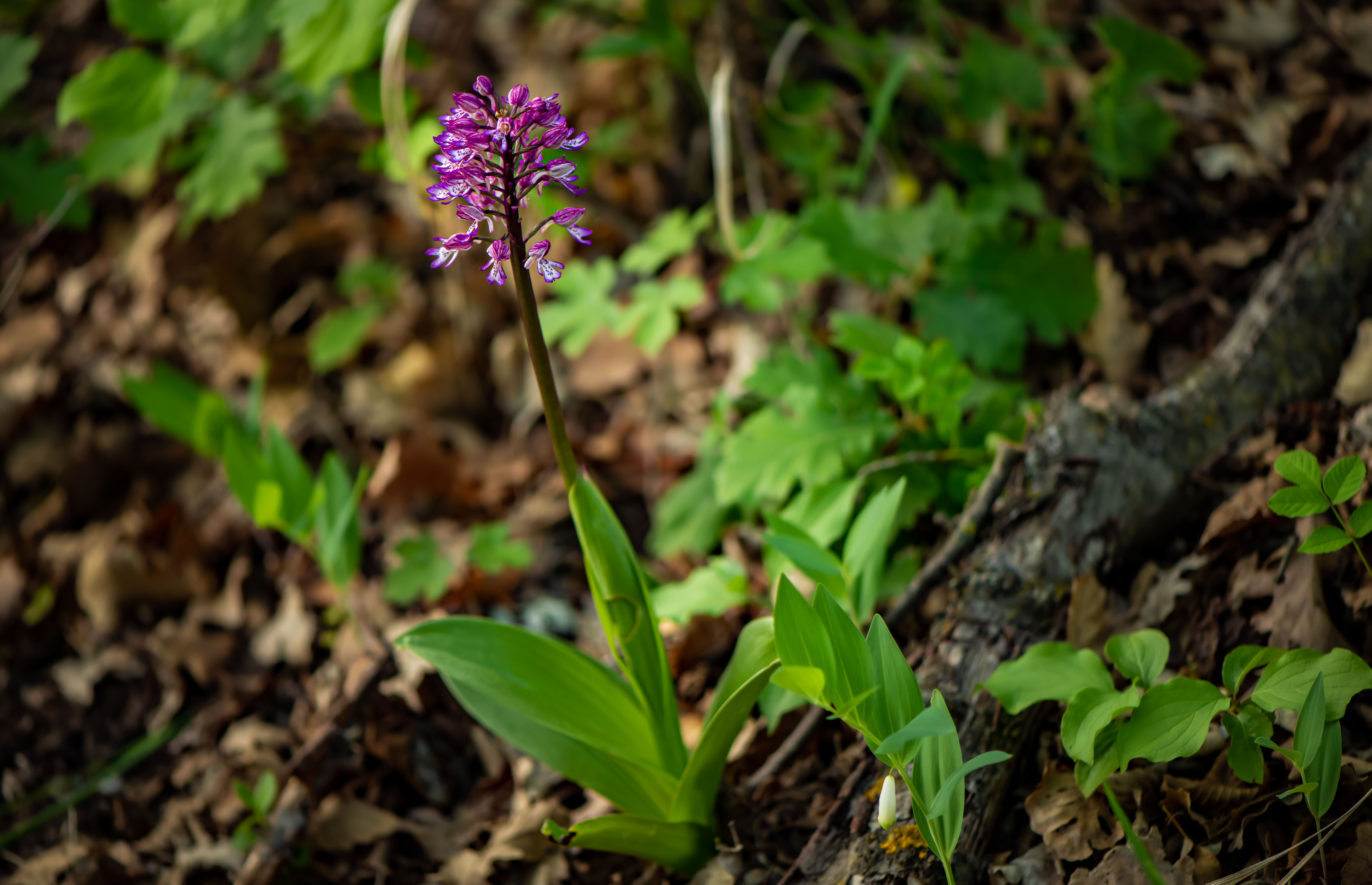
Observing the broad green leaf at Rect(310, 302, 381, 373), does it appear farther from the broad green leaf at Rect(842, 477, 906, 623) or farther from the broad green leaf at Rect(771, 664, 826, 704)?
the broad green leaf at Rect(771, 664, 826, 704)

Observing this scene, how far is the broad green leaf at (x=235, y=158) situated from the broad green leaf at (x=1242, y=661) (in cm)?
246

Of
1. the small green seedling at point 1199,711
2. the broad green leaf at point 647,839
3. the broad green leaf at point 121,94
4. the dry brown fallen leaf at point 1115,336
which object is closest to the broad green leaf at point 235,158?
the broad green leaf at point 121,94

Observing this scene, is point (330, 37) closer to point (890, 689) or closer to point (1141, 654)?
point (890, 689)

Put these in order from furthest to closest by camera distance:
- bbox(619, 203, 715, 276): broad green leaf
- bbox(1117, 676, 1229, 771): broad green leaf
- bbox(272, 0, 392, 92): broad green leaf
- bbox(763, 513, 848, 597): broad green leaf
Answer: bbox(619, 203, 715, 276): broad green leaf
bbox(272, 0, 392, 92): broad green leaf
bbox(763, 513, 848, 597): broad green leaf
bbox(1117, 676, 1229, 771): broad green leaf

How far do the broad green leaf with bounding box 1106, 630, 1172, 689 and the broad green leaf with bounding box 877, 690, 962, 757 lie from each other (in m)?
0.31

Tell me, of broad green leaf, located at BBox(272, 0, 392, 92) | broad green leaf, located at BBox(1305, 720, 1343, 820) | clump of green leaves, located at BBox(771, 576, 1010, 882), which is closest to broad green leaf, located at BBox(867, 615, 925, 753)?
clump of green leaves, located at BBox(771, 576, 1010, 882)

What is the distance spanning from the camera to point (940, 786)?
1.07 meters

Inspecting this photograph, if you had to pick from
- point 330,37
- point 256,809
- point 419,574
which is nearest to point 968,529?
point 419,574

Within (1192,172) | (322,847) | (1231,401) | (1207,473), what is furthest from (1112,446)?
(322,847)

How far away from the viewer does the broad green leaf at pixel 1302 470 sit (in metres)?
1.16

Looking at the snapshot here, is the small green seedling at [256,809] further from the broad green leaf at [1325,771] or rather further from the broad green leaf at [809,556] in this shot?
the broad green leaf at [1325,771]

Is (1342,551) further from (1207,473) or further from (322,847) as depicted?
(322,847)

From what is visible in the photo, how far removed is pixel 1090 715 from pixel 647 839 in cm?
63

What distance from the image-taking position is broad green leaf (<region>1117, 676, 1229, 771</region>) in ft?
3.47
